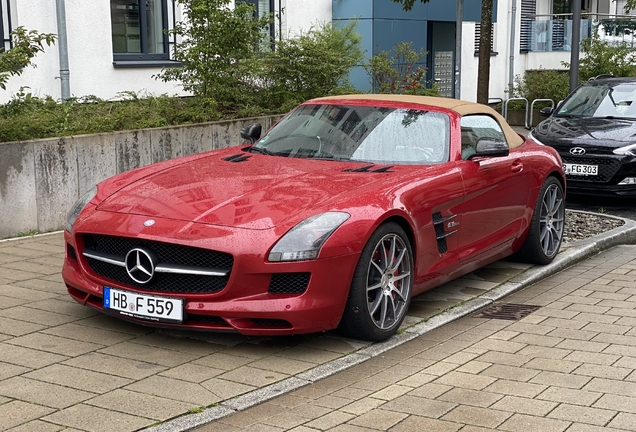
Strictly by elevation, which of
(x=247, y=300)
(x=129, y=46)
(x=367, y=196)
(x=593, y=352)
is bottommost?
(x=593, y=352)

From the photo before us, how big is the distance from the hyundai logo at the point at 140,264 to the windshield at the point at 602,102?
8968 millimetres

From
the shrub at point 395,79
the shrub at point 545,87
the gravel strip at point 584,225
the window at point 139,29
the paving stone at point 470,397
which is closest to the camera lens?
the paving stone at point 470,397

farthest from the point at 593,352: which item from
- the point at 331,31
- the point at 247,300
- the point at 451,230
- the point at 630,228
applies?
the point at 331,31

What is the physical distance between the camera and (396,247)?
5855mm

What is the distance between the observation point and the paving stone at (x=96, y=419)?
13.9ft

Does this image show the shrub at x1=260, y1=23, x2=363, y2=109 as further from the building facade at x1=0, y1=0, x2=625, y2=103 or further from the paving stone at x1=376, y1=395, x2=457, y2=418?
the paving stone at x1=376, y1=395, x2=457, y2=418

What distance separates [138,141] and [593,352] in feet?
19.5

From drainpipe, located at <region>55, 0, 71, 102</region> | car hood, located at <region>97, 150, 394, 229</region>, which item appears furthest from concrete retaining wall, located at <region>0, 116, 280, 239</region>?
drainpipe, located at <region>55, 0, 71, 102</region>

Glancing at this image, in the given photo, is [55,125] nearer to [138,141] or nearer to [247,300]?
→ [138,141]

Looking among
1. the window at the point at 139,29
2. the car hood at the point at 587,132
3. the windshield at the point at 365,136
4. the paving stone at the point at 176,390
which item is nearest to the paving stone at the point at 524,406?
the paving stone at the point at 176,390

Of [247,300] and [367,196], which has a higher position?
[367,196]

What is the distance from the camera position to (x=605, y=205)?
1221cm

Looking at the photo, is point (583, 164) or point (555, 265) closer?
point (555, 265)

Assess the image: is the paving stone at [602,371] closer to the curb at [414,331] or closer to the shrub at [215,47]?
the curb at [414,331]
